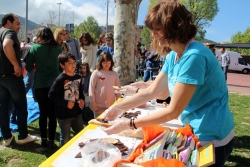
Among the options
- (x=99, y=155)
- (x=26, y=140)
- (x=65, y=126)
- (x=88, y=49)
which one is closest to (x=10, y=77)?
(x=26, y=140)

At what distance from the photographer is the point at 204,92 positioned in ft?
3.73

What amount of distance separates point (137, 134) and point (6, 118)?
2.16 m

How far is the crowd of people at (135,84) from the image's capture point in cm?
112

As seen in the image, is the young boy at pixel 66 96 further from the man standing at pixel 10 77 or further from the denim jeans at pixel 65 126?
the man standing at pixel 10 77

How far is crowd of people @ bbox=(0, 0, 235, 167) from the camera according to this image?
1.12 m

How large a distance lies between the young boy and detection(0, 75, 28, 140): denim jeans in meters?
0.74

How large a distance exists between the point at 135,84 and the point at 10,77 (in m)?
1.75

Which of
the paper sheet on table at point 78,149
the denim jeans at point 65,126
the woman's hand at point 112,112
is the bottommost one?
the denim jeans at point 65,126

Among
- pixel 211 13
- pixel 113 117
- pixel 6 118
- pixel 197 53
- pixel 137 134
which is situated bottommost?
pixel 6 118

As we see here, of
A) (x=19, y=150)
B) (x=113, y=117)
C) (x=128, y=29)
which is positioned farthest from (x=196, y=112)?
(x=128, y=29)

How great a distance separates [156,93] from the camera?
1.56 metres

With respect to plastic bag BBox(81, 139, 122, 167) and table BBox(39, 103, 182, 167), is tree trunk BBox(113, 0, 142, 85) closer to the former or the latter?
table BBox(39, 103, 182, 167)

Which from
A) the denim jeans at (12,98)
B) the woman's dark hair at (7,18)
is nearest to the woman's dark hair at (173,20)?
the denim jeans at (12,98)

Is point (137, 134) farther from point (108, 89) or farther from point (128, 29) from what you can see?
point (128, 29)
